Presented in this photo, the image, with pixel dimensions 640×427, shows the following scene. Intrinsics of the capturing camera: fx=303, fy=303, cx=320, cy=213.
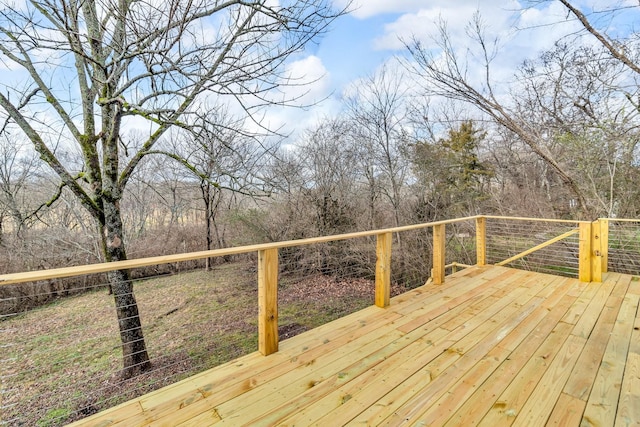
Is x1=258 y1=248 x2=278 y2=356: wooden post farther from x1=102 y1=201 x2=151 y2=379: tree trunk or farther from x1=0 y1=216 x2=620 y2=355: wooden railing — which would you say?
x1=102 y1=201 x2=151 y2=379: tree trunk

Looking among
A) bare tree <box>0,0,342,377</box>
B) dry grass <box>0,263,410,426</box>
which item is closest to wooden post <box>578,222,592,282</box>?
bare tree <box>0,0,342,377</box>

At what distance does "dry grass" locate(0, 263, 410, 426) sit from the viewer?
4137mm

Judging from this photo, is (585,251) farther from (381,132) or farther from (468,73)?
(381,132)

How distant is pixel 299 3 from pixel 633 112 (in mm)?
6418

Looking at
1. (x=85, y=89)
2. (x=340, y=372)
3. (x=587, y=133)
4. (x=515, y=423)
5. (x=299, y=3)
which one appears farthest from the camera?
(x=587, y=133)

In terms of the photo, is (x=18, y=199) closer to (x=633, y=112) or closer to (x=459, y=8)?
(x=459, y=8)

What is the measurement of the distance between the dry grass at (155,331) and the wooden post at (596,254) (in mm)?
4305

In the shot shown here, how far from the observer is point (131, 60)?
3.06 m

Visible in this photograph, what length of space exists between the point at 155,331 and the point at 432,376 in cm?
580

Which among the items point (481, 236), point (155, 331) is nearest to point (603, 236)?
point (481, 236)

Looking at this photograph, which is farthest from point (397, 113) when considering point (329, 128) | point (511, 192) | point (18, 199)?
point (18, 199)

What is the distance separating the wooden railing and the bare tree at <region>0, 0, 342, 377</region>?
58 cm

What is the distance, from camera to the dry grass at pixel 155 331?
414 cm

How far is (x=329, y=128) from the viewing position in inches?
380
